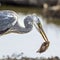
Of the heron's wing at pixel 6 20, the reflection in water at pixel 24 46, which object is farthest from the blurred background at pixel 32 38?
the heron's wing at pixel 6 20

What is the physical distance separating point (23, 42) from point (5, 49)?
2.29ft

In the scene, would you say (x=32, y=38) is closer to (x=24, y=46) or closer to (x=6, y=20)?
(x=24, y=46)

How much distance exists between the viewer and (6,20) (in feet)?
11.7

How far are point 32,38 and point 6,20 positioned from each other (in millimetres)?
2482

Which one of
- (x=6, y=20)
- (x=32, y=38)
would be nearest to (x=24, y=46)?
(x=32, y=38)

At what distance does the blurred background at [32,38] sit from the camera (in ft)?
15.2

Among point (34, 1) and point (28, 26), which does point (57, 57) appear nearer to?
point (28, 26)

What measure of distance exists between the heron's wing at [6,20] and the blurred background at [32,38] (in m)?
0.92

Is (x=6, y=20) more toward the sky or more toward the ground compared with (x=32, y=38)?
more toward the sky

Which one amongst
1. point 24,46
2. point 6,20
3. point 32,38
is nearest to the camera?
point 6,20

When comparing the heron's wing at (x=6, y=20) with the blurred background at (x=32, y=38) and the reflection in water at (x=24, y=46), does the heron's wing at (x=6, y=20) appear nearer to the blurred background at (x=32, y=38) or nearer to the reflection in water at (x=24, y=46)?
the blurred background at (x=32, y=38)

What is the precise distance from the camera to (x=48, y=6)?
10344mm

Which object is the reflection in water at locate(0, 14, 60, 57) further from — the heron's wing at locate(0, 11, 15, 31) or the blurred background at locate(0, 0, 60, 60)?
the heron's wing at locate(0, 11, 15, 31)

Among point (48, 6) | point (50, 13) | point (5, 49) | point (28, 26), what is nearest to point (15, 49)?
point (5, 49)
